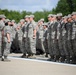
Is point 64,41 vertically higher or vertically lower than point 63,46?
higher

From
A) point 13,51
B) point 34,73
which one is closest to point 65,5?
point 13,51

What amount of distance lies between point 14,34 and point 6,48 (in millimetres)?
10790

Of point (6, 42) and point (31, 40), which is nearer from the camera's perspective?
point (6, 42)

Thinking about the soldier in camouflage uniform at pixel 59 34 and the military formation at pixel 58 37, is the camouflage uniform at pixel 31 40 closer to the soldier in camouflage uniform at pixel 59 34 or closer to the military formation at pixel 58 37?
the military formation at pixel 58 37

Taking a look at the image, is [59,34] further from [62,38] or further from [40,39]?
[40,39]

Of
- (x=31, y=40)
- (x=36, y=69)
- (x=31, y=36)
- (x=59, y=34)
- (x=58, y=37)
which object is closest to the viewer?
(x=36, y=69)

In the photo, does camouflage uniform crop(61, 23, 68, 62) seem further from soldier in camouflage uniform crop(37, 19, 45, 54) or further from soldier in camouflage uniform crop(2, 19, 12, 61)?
soldier in camouflage uniform crop(37, 19, 45, 54)

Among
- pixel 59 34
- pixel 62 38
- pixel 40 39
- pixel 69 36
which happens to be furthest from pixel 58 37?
pixel 40 39

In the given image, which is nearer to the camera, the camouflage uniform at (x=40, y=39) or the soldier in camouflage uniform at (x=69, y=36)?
the soldier in camouflage uniform at (x=69, y=36)

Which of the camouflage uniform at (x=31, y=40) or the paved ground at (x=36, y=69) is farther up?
the camouflage uniform at (x=31, y=40)

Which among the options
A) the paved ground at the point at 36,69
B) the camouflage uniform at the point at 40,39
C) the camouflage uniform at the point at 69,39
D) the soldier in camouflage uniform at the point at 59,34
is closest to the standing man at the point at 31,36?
the soldier in camouflage uniform at the point at 59,34

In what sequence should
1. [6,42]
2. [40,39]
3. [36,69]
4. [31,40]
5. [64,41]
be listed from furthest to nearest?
[40,39]
[31,40]
[6,42]
[64,41]
[36,69]

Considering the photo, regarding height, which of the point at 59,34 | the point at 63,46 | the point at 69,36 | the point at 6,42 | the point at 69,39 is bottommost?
the point at 63,46

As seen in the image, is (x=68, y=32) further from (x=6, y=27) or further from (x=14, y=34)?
(x=14, y=34)
